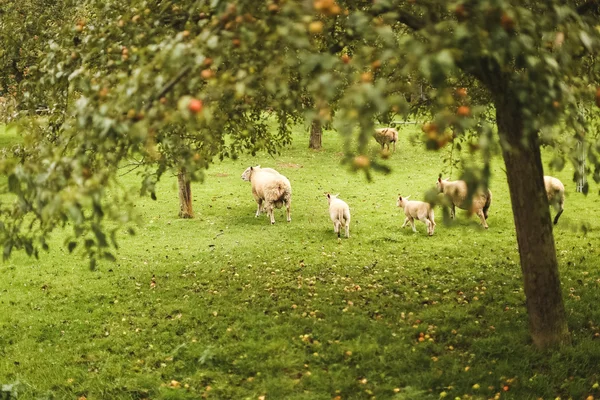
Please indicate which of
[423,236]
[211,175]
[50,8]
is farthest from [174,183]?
[423,236]

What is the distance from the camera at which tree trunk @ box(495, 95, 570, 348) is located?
910cm

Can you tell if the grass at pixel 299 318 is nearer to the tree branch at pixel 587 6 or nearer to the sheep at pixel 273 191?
the sheep at pixel 273 191

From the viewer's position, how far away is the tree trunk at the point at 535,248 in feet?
29.9

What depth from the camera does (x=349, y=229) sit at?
21016 mm

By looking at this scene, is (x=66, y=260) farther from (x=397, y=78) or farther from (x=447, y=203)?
(x=447, y=203)

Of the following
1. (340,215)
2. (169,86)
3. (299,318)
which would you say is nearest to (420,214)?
(340,215)

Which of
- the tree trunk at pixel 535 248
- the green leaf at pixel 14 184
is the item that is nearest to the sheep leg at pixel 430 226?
the tree trunk at pixel 535 248

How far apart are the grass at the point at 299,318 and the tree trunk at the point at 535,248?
41 cm

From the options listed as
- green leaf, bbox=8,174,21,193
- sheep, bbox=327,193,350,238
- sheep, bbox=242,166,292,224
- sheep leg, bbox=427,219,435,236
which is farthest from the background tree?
sheep, bbox=242,166,292,224

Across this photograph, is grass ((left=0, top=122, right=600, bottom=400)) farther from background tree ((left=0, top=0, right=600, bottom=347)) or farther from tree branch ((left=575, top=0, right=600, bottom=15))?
tree branch ((left=575, top=0, right=600, bottom=15))

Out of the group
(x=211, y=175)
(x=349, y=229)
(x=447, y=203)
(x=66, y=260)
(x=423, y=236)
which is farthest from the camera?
(x=211, y=175)

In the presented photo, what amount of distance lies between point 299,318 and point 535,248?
501cm

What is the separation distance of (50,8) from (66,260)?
15408 millimetres

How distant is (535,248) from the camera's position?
368 inches
